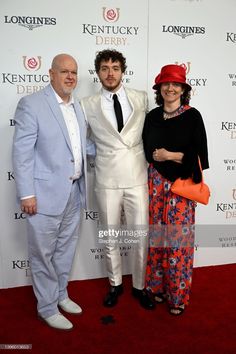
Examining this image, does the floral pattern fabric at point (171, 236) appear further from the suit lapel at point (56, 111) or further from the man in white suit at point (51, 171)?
the suit lapel at point (56, 111)

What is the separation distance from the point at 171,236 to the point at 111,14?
1.81 m

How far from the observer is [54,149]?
6.84 ft

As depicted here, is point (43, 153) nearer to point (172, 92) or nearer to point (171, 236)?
point (172, 92)

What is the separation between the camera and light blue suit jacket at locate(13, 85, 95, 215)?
79.1 inches

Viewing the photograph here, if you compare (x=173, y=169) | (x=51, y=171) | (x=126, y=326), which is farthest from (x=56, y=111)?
(x=126, y=326)

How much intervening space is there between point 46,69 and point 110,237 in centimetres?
141

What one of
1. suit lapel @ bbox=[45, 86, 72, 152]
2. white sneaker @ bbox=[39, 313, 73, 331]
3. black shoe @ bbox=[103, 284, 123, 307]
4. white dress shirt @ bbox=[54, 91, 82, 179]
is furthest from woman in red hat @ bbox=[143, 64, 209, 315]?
white sneaker @ bbox=[39, 313, 73, 331]

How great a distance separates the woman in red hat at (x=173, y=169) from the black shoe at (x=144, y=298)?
14cm

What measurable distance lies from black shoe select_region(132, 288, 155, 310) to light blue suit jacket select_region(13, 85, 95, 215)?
954mm

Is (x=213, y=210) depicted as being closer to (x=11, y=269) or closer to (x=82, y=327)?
(x=82, y=327)

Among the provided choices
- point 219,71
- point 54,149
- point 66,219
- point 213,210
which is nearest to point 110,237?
point 66,219

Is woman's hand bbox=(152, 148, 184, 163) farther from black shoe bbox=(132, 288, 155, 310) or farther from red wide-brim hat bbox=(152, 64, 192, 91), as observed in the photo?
black shoe bbox=(132, 288, 155, 310)

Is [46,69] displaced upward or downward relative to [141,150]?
upward

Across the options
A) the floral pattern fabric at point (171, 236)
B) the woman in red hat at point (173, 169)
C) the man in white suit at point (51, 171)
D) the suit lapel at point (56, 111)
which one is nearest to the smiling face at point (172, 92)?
the woman in red hat at point (173, 169)
